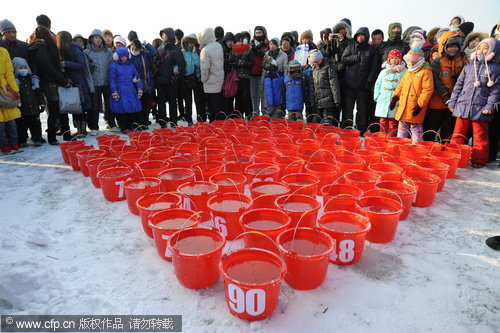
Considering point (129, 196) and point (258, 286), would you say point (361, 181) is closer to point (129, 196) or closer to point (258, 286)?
point (258, 286)

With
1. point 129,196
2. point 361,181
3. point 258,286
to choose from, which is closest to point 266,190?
point 361,181

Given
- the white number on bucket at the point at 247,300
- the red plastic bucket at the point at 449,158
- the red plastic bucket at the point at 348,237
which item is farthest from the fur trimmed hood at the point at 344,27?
the white number on bucket at the point at 247,300

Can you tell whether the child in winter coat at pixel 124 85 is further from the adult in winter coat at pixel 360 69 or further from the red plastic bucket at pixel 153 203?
the adult in winter coat at pixel 360 69

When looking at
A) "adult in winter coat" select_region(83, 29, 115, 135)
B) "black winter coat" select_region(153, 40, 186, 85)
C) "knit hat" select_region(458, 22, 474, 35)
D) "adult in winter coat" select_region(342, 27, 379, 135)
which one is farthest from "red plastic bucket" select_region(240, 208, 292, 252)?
"knit hat" select_region(458, 22, 474, 35)

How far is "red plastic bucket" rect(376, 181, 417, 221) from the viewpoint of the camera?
3275 mm

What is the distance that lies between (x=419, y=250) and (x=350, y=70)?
→ 195 inches

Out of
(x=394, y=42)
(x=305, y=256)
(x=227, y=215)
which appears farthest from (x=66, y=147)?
(x=394, y=42)

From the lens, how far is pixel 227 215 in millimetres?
2850

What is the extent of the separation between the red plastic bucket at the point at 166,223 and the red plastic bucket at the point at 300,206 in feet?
2.88

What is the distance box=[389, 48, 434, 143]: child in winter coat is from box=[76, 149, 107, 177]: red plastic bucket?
210 inches

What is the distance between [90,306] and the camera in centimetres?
Answer: 216

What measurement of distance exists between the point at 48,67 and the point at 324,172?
570 cm

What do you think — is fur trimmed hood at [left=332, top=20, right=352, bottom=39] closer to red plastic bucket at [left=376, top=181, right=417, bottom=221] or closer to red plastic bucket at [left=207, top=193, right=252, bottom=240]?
red plastic bucket at [left=376, top=181, right=417, bottom=221]

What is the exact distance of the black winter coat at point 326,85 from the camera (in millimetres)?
6627
